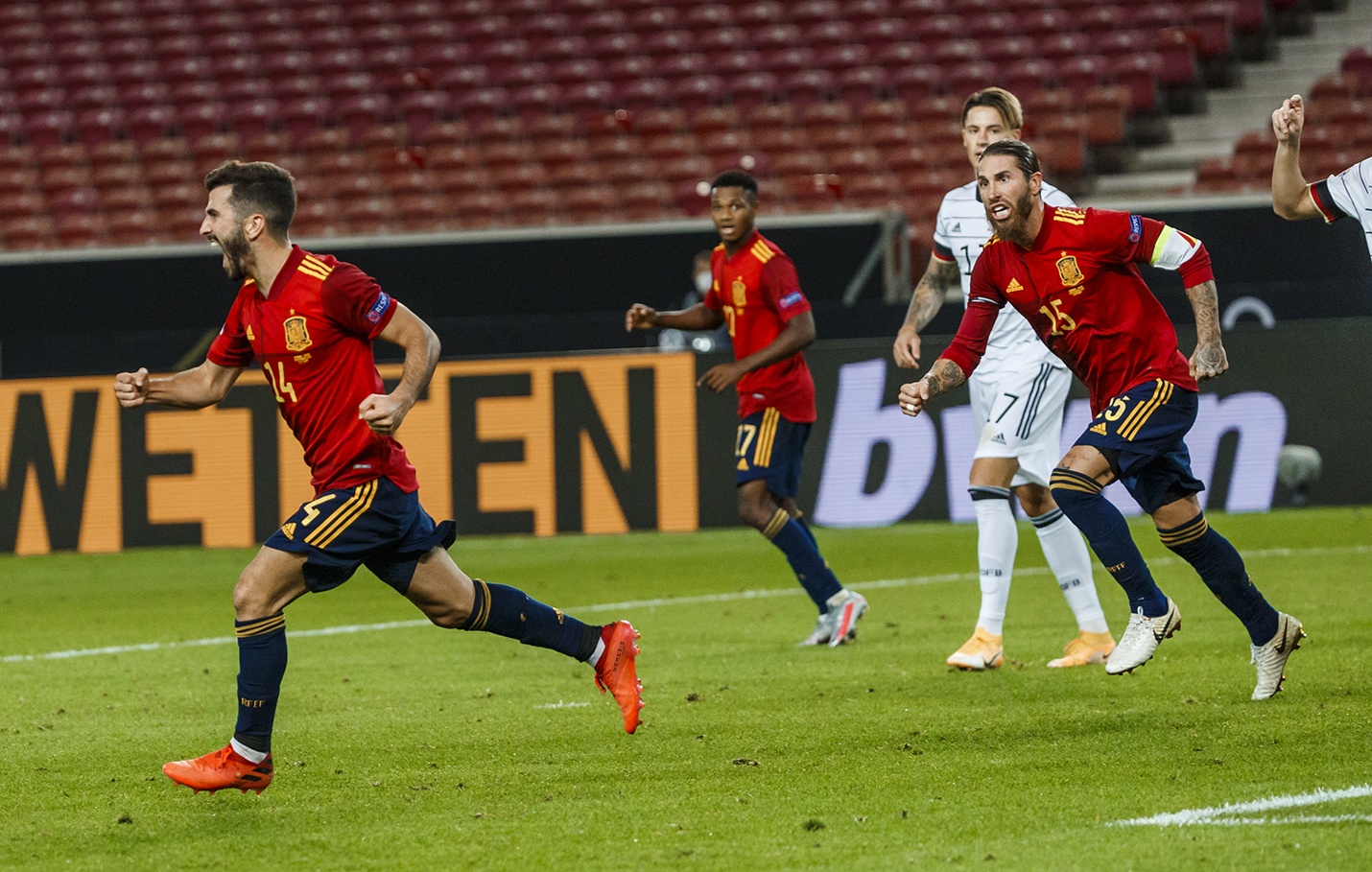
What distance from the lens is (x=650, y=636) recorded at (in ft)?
24.8

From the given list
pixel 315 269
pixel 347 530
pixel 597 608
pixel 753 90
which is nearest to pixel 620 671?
pixel 347 530

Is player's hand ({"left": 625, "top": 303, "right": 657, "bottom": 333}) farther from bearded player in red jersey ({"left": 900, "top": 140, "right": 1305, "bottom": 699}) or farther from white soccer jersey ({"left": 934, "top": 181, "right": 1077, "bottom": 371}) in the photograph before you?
bearded player in red jersey ({"left": 900, "top": 140, "right": 1305, "bottom": 699})

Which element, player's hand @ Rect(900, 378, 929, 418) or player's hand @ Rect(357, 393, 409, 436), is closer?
player's hand @ Rect(357, 393, 409, 436)

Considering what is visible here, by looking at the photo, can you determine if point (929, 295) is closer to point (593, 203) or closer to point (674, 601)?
point (674, 601)

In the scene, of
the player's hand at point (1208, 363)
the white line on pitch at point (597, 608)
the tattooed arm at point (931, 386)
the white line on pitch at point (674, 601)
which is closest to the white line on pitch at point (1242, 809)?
the player's hand at point (1208, 363)

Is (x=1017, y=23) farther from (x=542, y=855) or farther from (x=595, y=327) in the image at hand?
(x=542, y=855)

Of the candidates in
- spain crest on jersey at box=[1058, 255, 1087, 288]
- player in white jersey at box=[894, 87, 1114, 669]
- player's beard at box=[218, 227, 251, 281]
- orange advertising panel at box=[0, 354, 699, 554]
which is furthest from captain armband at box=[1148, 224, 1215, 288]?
orange advertising panel at box=[0, 354, 699, 554]

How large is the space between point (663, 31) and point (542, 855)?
59.2 feet

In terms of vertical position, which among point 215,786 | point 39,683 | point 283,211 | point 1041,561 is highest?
point 283,211

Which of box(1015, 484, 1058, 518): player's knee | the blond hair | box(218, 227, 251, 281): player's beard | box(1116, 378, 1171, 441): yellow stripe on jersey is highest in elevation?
the blond hair

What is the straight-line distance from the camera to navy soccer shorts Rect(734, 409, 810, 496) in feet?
23.6

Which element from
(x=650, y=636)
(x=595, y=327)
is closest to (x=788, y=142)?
(x=595, y=327)

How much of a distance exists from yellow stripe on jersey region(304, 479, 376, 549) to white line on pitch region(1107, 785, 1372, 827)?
220 cm

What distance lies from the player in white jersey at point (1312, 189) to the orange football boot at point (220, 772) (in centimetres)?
363
